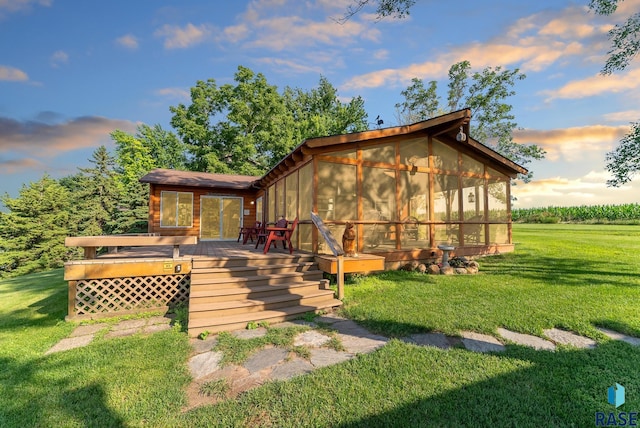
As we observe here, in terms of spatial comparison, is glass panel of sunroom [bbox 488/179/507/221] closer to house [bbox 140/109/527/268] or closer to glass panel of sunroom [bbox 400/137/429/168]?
house [bbox 140/109/527/268]

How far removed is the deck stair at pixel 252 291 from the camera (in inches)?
156

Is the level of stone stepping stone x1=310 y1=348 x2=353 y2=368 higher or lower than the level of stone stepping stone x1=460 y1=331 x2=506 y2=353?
lower

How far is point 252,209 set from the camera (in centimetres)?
1330

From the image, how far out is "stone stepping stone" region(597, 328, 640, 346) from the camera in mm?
3268

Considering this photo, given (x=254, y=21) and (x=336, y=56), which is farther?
(x=336, y=56)

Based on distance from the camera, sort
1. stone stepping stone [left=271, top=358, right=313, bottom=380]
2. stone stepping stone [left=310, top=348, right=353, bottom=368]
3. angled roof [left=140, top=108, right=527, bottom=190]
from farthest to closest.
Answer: angled roof [left=140, top=108, right=527, bottom=190], stone stepping stone [left=310, top=348, right=353, bottom=368], stone stepping stone [left=271, top=358, right=313, bottom=380]

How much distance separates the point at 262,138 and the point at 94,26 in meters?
10.6

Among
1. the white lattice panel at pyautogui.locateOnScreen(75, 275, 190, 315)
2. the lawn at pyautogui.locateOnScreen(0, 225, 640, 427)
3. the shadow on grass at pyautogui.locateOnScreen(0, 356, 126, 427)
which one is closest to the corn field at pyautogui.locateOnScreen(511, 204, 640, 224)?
the lawn at pyautogui.locateOnScreen(0, 225, 640, 427)

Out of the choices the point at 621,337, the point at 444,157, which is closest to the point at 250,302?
the point at 621,337

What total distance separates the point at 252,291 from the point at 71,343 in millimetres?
2396

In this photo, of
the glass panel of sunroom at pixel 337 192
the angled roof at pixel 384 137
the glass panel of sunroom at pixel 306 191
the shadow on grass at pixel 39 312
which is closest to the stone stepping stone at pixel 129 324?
the shadow on grass at pixel 39 312

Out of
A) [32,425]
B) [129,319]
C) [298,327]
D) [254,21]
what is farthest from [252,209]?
[32,425]

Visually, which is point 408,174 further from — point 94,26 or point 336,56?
point 94,26

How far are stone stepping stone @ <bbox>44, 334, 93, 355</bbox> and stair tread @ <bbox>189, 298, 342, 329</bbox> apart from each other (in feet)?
4.46
